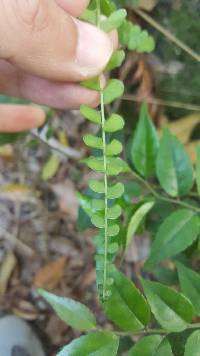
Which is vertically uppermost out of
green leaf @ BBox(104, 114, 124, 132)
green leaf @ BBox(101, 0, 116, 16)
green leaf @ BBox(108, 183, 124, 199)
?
green leaf @ BBox(101, 0, 116, 16)

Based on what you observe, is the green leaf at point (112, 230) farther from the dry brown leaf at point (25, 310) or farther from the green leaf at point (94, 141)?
the dry brown leaf at point (25, 310)

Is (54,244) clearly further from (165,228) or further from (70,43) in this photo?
(70,43)

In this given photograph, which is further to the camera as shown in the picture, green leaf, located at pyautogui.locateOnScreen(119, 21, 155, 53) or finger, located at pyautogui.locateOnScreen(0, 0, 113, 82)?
green leaf, located at pyautogui.locateOnScreen(119, 21, 155, 53)

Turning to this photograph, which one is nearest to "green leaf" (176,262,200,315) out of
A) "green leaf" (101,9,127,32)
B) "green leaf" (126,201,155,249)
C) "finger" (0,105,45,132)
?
"green leaf" (126,201,155,249)

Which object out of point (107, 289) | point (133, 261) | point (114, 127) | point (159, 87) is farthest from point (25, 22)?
point (133, 261)

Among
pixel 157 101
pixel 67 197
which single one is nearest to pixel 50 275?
pixel 67 197

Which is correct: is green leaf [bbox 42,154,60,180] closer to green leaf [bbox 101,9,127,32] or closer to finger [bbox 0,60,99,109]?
finger [bbox 0,60,99,109]

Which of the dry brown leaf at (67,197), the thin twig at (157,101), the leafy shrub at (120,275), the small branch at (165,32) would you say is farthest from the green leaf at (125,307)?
the dry brown leaf at (67,197)

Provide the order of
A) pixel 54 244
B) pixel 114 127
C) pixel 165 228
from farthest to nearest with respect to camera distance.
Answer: pixel 54 244, pixel 165 228, pixel 114 127
